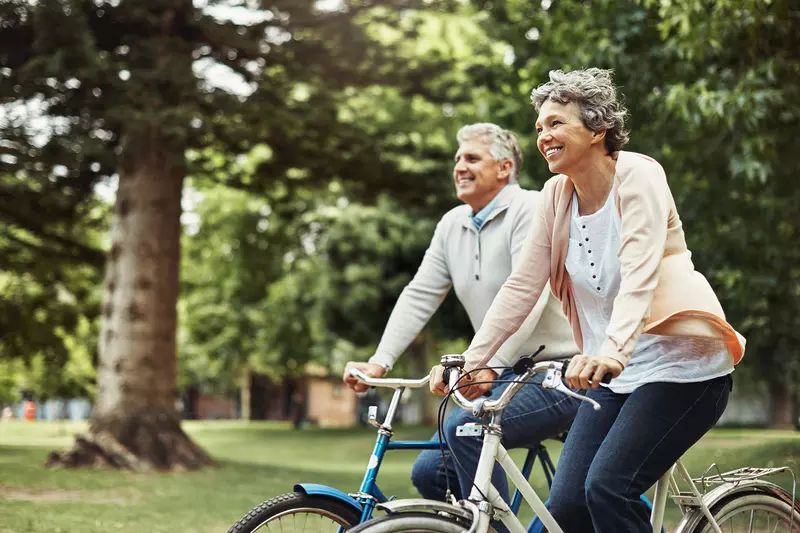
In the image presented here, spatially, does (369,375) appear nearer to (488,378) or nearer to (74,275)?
(488,378)

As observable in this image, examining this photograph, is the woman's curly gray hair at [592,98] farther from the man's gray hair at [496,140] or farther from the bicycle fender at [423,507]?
the bicycle fender at [423,507]

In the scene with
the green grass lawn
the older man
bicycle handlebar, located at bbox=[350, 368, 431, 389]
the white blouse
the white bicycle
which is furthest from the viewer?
the green grass lawn

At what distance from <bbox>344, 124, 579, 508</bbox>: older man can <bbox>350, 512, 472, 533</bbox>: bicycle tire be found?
3.22 feet

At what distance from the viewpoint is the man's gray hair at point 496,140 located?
15.2 feet

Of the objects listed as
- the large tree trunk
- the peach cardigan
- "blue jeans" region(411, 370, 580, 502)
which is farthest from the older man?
the large tree trunk

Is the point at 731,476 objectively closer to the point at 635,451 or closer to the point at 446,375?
the point at 635,451

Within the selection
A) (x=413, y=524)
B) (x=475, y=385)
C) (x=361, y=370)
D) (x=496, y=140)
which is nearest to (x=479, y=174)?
(x=496, y=140)

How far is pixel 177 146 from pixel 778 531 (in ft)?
36.4

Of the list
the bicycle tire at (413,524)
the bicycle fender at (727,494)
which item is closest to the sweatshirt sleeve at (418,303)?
the bicycle fender at (727,494)

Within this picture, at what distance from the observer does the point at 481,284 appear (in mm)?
4539

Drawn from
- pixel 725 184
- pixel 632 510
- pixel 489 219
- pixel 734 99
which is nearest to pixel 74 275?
pixel 725 184

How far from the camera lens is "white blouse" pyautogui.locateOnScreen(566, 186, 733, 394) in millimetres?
3355

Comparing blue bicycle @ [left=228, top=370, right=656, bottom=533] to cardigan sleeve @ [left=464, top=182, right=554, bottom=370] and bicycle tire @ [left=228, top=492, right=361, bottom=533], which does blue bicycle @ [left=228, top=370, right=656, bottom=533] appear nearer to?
bicycle tire @ [left=228, top=492, right=361, bottom=533]

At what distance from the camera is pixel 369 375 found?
4.22 metres
